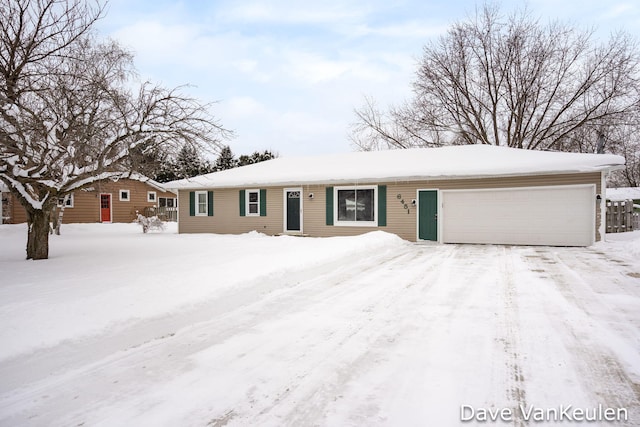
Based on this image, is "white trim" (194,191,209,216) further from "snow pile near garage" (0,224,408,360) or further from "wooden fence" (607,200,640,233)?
"wooden fence" (607,200,640,233)

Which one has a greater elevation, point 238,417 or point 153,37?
point 153,37

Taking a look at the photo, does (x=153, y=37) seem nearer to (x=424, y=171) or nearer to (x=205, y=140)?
(x=205, y=140)

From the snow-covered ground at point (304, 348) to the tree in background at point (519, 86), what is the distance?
58.4 feet

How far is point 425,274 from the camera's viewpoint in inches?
279

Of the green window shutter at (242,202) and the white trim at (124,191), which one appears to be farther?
the white trim at (124,191)

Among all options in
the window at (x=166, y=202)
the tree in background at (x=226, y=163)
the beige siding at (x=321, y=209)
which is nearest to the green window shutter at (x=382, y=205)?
the beige siding at (x=321, y=209)

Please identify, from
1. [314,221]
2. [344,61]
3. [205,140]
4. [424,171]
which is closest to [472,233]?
[424,171]

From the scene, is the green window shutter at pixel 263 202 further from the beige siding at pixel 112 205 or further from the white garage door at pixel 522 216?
the beige siding at pixel 112 205

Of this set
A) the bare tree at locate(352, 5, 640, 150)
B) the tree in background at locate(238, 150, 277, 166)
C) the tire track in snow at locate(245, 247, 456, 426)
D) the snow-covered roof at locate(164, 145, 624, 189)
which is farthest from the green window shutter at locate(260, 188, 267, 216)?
the tree in background at locate(238, 150, 277, 166)

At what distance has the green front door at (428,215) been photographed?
44.1 feet

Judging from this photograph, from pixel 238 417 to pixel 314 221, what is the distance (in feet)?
42.1

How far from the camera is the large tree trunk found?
8.25 m

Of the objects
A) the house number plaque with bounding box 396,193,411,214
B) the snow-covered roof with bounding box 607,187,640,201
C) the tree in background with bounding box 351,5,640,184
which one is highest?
the tree in background with bounding box 351,5,640,184

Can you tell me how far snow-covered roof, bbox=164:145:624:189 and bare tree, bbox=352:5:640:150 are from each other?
25.0 ft
